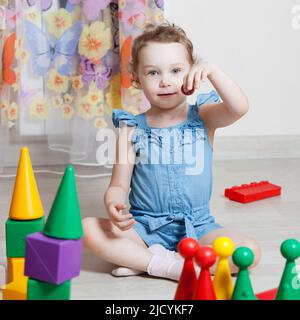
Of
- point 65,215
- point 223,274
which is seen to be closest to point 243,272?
point 223,274

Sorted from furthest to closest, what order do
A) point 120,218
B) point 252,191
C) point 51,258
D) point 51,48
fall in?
point 51,48
point 252,191
point 120,218
point 51,258

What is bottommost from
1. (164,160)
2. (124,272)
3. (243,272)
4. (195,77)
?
(124,272)

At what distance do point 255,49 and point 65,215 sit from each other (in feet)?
4.64

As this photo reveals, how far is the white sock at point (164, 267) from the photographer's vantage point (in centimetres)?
127

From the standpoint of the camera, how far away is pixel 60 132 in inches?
79.7

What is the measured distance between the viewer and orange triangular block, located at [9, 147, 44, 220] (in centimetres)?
111

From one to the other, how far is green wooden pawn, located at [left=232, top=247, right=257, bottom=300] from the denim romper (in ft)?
1.42

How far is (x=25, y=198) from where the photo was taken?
1.12 metres

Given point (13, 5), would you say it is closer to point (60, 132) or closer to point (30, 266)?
point (60, 132)

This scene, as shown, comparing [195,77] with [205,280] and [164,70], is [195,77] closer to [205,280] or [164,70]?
[164,70]

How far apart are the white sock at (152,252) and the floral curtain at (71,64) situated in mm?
671

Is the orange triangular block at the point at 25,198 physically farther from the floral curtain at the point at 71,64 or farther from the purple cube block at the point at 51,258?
the floral curtain at the point at 71,64

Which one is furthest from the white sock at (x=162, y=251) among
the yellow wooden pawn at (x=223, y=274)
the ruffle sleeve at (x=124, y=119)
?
the yellow wooden pawn at (x=223, y=274)

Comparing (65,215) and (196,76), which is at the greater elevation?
(196,76)
